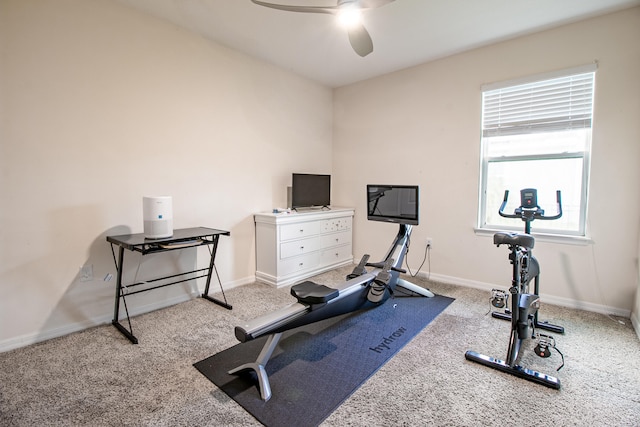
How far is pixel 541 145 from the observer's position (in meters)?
3.21

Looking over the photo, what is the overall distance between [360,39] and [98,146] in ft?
7.55

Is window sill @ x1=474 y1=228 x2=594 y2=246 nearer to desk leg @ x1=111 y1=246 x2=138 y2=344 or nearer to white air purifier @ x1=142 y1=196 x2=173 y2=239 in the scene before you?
white air purifier @ x1=142 y1=196 x2=173 y2=239

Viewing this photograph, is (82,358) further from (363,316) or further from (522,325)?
(522,325)

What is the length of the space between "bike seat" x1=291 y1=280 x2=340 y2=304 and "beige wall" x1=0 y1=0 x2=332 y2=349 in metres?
1.57

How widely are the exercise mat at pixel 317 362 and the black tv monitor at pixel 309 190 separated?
173 centimetres

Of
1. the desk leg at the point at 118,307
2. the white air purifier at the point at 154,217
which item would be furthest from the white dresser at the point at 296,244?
the desk leg at the point at 118,307

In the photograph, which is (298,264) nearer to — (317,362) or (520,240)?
(317,362)

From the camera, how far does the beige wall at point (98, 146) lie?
2.29 meters

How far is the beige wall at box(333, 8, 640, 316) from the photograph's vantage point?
279 cm

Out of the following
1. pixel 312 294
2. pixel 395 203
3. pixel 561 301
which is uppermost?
pixel 395 203

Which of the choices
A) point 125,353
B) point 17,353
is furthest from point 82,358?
point 17,353

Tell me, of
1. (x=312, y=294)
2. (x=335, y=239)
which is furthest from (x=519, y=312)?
(x=335, y=239)

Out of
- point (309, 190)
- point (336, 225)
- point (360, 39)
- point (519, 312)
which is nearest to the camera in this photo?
point (519, 312)

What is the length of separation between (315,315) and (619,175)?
9.64 feet
